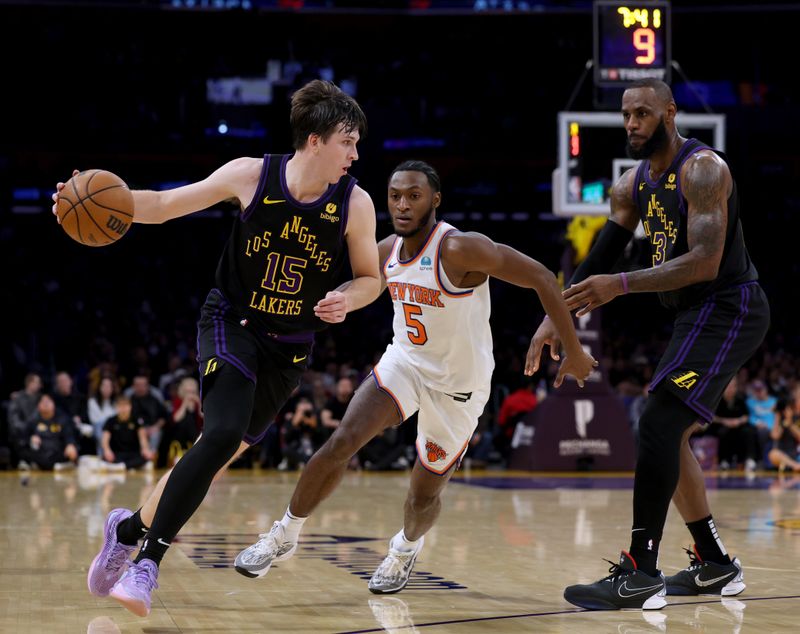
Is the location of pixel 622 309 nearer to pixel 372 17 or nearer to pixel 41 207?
pixel 372 17

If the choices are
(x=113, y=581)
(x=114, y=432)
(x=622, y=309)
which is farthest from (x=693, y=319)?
(x=622, y=309)

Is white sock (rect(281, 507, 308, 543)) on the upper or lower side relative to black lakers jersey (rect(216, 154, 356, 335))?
lower

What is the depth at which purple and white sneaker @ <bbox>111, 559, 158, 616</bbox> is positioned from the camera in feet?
12.9

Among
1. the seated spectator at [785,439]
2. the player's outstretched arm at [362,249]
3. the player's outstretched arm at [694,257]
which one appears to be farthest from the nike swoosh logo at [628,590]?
the seated spectator at [785,439]

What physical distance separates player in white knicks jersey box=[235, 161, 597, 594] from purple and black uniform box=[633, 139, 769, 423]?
870mm

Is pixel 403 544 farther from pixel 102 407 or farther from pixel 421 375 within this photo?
pixel 102 407

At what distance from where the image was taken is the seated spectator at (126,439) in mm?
14289

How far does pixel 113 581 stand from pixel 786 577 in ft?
10.6

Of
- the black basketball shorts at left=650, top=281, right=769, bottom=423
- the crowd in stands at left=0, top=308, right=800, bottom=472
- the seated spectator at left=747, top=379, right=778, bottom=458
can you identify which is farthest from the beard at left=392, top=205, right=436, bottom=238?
the seated spectator at left=747, top=379, right=778, bottom=458

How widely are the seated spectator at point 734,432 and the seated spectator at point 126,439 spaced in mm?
7638

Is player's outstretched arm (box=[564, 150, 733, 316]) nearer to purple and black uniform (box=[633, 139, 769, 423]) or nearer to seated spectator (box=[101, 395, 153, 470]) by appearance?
purple and black uniform (box=[633, 139, 769, 423])

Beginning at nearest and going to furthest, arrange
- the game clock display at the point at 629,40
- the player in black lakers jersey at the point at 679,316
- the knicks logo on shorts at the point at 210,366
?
the knicks logo on shorts at the point at 210,366
the player in black lakers jersey at the point at 679,316
the game clock display at the point at 629,40

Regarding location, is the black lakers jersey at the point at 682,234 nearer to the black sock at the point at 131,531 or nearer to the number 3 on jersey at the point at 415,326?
the number 3 on jersey at the point at 415,326

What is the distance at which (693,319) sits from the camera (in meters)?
4.86
